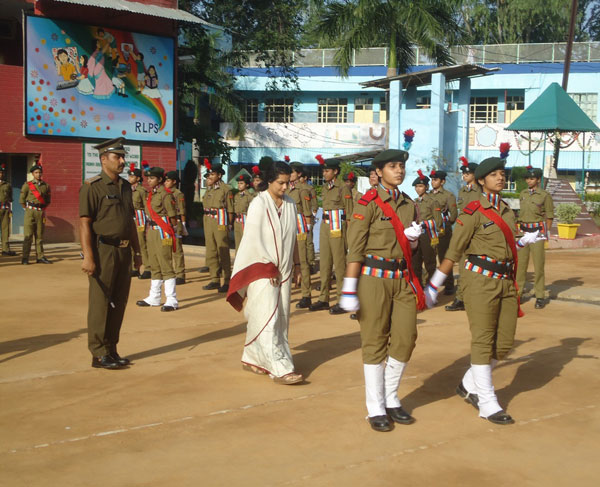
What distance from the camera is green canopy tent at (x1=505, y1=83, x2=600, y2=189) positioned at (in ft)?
77.6

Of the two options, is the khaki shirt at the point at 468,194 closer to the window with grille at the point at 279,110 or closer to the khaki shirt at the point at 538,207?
the khaki shirt at the point at 538,207

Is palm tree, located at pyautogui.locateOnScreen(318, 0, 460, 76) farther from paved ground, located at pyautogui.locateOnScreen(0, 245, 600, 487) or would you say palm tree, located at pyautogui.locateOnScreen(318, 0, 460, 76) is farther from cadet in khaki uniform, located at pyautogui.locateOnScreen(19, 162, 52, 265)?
paved ground, located at pyautogui.locateOnScreen(0, 245, 600, 487)

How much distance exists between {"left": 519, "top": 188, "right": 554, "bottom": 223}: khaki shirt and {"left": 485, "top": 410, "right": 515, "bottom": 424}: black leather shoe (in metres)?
6.31

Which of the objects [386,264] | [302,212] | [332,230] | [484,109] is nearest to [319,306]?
[332,230]

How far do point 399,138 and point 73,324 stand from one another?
1776cm

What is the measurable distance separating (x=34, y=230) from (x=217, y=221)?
5144 mm

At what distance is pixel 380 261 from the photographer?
17.8ft

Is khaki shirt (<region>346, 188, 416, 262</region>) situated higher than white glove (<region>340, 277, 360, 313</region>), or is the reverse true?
khaki shirt (<region>346, 188, 416, 262</region>)

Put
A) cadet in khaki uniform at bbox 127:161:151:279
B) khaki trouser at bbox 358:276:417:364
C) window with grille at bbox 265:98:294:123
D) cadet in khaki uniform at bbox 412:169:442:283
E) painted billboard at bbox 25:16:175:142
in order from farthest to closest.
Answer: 1. window with grille at bbox 265:98:294:123
2. painted billboard at bbox 25:16:175:142
3. cadet in khaki uniform at bbox 127:161:151:279
4. cadet in khaki uniform at bbox 412:169:442:283
5. khaki trouser at bbox 358:276:417:364

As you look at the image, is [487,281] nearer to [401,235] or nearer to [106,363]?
[401,235]

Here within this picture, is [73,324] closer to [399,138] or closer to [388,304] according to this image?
[388,304]

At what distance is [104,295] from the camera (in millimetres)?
6914

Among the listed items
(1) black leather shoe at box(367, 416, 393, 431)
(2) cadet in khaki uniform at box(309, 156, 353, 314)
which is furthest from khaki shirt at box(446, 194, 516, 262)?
(2) cadet in khaki uniform at box(309, 156, 353, 314)

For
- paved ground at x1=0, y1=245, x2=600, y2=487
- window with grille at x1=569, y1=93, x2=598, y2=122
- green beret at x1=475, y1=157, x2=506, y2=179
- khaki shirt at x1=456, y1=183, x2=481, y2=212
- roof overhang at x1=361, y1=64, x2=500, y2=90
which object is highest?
window with grille at x1=569, y1=93, x2=598, y2=122
